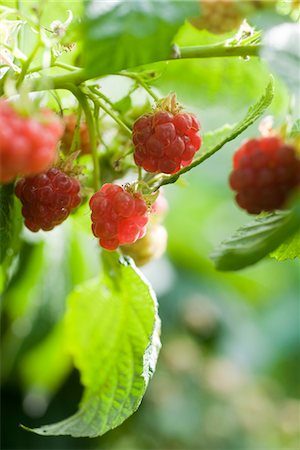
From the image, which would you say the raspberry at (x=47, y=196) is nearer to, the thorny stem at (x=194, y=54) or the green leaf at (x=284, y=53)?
the thorny stem at (x=194, y=54)

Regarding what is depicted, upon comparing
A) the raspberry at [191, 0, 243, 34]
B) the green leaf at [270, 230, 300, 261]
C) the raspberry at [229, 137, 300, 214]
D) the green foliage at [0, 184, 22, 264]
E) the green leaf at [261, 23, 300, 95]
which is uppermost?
the green leaf at [261, 23, 300, 95]

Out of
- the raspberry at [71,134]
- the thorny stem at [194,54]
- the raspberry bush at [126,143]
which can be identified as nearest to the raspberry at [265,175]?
the raspberry bush at [126,143]

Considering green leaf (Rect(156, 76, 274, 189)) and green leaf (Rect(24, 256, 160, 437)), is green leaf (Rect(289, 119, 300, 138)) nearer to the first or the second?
green leaf (Rect(156, 76, 274, 189))

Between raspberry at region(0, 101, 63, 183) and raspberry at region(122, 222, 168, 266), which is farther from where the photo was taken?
raspberry at region(122, 222, 168, 266)

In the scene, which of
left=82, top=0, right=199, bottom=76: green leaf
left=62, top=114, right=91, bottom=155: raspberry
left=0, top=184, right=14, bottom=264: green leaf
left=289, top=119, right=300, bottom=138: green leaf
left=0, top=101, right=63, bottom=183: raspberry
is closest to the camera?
left=0, top=101, right=63, bottom=183: raspberry

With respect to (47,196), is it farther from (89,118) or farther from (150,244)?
(150,244)

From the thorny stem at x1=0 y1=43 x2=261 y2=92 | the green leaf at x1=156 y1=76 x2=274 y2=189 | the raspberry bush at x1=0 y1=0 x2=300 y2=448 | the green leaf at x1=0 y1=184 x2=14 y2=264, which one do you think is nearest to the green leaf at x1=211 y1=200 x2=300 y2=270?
the raspberry bush at x1=0 y1=0 x2=300 y2=448

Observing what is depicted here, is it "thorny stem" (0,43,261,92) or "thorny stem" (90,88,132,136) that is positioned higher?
"thorny stem" (0,43,261,92)

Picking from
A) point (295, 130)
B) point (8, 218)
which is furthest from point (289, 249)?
point (8, 218)
